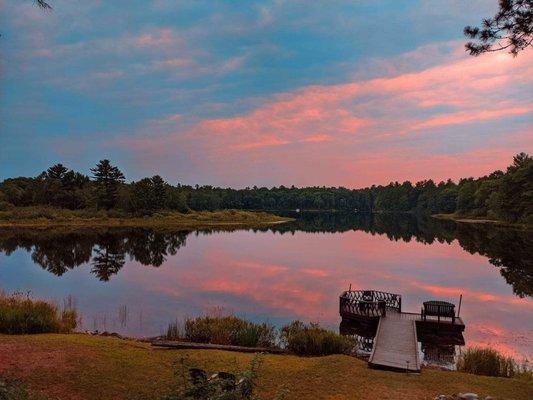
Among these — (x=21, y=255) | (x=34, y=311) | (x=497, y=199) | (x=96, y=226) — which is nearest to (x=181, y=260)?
(x=21, y=255)

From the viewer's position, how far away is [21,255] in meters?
51.6

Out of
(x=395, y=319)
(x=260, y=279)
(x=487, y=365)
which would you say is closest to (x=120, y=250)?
(x=260, y=279)

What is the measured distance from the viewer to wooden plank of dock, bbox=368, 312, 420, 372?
15805 millimetres

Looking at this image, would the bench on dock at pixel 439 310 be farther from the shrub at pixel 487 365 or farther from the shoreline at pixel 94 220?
the shoreline at pixel 94 220

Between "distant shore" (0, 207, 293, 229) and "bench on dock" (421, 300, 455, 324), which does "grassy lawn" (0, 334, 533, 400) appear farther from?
"distant shore" (0, 207, 293, 229)

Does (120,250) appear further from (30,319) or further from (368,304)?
(30,319)

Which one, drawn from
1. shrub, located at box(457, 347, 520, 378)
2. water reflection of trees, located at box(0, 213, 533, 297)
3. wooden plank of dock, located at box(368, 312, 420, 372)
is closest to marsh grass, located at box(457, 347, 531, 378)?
shrub, located at box(457, 347, 520, 378)

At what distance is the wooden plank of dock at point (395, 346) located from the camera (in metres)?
15.8

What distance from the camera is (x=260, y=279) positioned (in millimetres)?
39469

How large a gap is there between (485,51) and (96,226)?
306 ft

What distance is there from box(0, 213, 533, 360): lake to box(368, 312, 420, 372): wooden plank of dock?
3.52 metres

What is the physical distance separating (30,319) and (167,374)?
26.1ft

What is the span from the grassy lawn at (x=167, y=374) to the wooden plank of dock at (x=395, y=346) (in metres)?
0.74

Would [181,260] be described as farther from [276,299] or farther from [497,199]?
[497,199]
